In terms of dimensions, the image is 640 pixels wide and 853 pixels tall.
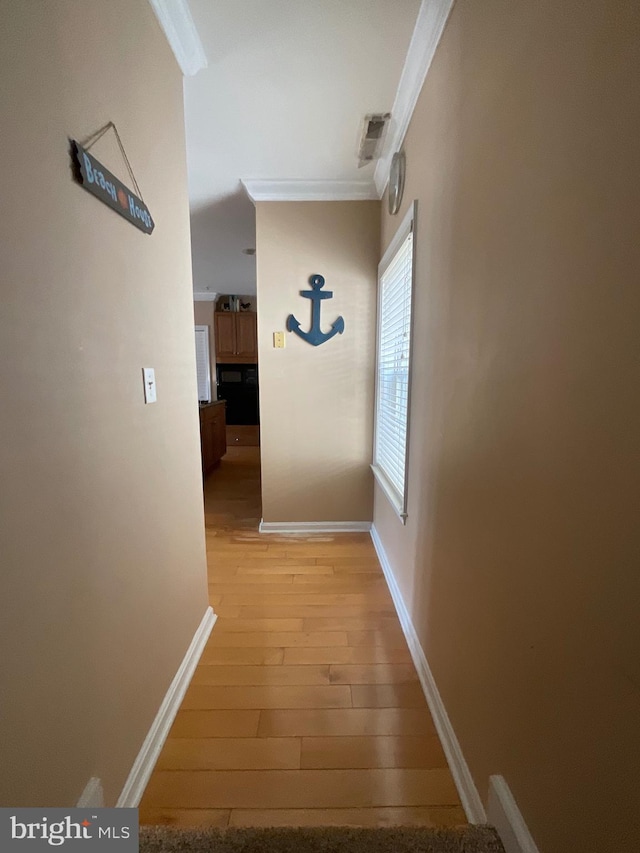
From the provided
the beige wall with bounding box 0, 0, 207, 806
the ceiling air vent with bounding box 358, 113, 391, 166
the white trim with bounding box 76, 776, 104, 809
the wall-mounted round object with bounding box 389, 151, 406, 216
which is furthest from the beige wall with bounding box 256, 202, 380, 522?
the white trim with bounding box 76, 776, 104, 809

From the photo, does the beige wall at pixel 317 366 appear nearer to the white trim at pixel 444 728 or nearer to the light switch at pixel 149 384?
the white trim at pixel 444 728

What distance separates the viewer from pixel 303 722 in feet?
4.46

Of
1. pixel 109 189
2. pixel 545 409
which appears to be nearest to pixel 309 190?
pixel 109 189

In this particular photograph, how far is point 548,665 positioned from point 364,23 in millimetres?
2070

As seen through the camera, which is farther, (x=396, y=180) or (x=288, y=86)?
(x=396, y=180)

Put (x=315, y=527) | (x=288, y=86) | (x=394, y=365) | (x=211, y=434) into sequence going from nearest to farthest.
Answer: (x=288, y=86)
(x=394, y=365)
(x=315, y=527)
(x=211, y=434)

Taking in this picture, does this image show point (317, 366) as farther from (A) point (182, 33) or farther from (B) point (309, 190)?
(A) point (182, 33)

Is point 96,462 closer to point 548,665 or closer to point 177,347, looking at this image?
point 177,347

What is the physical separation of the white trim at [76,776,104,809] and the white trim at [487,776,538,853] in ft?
3.06

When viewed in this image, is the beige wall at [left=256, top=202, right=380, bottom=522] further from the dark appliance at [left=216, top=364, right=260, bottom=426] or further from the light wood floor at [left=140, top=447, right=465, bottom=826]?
the dark appliance at [left=216, top=364, right=260, bottom=426]

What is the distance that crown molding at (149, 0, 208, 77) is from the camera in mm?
1280

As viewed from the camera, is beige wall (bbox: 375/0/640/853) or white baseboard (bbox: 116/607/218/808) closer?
beige wall (bbox: 375/0/640/853)

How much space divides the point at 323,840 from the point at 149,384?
1283 millimetres

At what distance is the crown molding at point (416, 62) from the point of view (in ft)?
4.28
